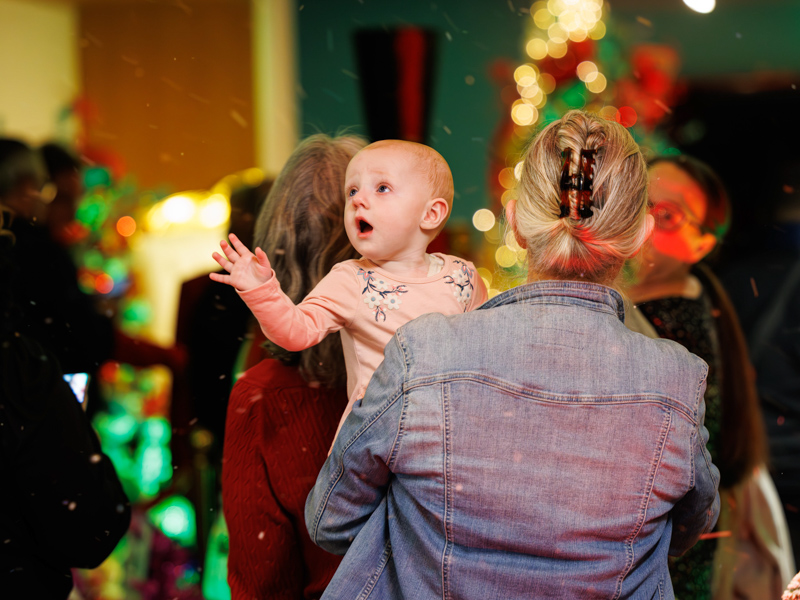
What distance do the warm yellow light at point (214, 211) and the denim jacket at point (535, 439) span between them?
96 cm

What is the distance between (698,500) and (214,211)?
1177 millimetres

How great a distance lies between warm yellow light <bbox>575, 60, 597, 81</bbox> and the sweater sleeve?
35.9 inches

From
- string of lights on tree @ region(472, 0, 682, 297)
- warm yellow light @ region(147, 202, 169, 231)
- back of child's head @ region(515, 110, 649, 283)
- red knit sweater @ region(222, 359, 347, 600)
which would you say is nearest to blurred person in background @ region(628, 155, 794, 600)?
string of lights on tree @ region(472, 0, 682, 297)

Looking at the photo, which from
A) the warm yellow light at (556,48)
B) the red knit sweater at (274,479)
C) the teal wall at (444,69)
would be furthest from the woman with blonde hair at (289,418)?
the warm yellow light at (556,48)

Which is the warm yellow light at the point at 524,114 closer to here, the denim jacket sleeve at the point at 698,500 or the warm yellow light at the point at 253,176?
the warm yellow light at the point at 253,176

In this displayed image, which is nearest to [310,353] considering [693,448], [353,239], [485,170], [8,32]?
[353,239]

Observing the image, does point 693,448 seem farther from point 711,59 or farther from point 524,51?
point 711,59

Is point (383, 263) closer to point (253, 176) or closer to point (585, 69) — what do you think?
point (253, 176)

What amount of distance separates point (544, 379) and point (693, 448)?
0.17 meters

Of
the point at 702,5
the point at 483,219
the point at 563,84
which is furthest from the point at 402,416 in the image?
the point at 702,5

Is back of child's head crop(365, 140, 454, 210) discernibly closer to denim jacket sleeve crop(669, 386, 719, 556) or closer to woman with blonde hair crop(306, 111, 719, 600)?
woman with blonde hair crop(306, 111, 719, 600)

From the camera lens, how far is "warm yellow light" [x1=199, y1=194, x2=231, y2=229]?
149 cm

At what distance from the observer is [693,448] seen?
25.2 inches

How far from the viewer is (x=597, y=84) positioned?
1.48 m
